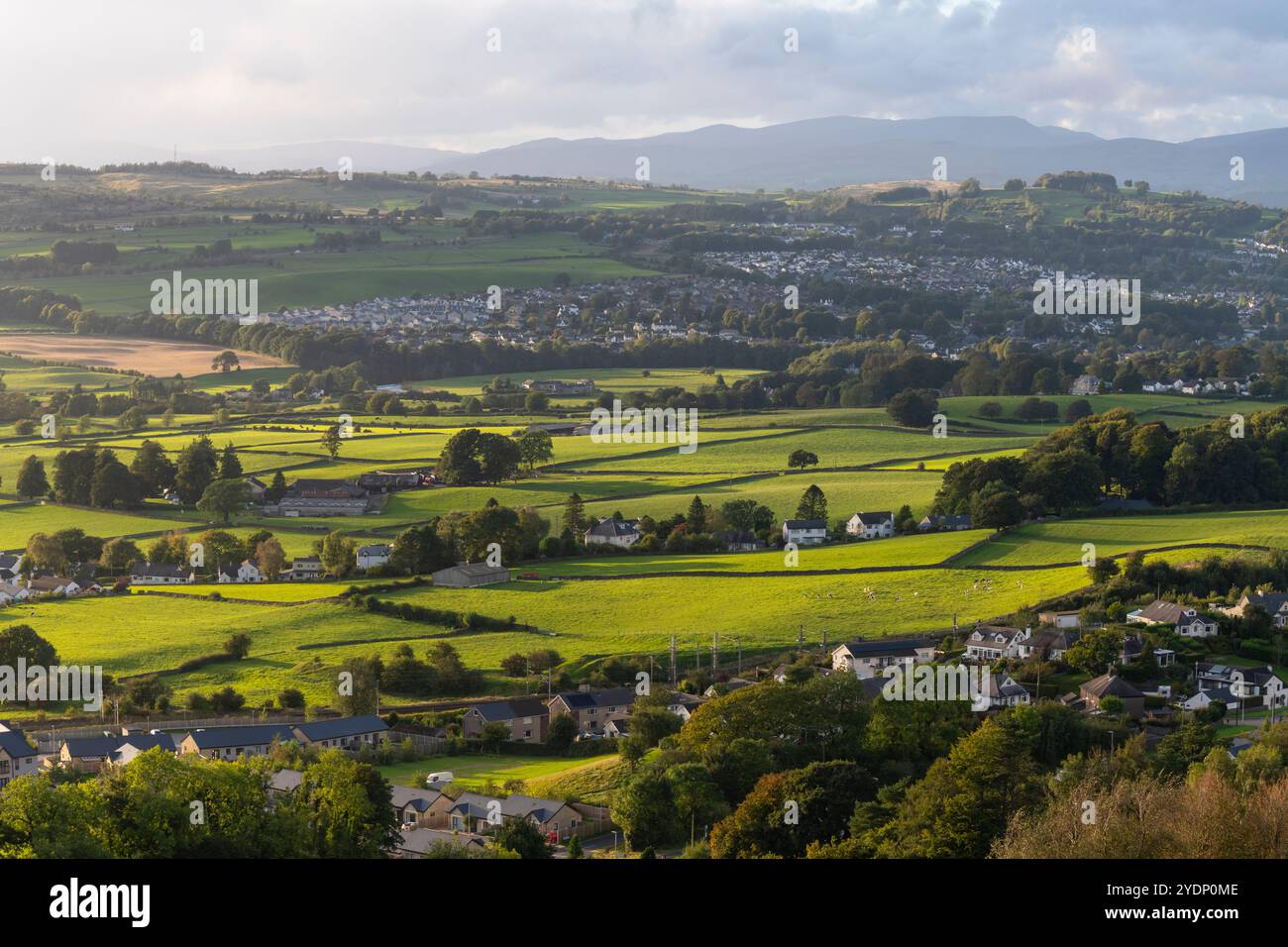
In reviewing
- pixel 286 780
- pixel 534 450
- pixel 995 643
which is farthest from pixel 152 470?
pixel 995 643

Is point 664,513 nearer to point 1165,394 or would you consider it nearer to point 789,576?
point 789,576

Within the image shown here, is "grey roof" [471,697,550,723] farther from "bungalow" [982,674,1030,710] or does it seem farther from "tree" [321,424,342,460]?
"tree" [321,424,342,460]

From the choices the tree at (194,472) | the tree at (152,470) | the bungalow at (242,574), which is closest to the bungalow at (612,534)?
the bungalow at (242,574)

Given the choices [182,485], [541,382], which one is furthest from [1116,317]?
[182,485]

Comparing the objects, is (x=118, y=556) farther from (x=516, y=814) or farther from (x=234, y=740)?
(x=516, y=814)

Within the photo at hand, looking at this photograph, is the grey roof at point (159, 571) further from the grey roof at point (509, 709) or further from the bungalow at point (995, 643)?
the bungalow at point (995, 643)

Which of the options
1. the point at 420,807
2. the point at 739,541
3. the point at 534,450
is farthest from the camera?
the point at 534,450
